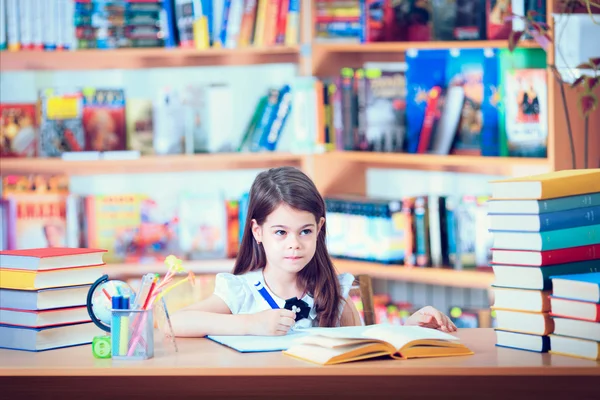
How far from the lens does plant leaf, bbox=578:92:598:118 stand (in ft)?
10.0

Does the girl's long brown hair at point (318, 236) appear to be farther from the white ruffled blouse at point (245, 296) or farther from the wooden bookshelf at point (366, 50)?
the wooden bookshelf at point (366, 50)

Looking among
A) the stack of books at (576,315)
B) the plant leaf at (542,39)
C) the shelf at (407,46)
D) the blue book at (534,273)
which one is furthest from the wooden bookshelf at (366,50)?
the stack of books at (576,315)

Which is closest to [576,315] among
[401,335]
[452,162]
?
[401,335]

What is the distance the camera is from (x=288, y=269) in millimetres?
2283

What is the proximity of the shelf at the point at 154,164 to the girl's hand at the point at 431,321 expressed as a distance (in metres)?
1.98

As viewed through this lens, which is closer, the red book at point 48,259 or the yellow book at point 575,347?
the yellow book at point 575,347

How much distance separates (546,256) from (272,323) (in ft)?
1.91

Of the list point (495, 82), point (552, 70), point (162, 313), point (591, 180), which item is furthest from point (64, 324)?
point (495, 82)

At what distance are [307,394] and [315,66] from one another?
7.91 ft

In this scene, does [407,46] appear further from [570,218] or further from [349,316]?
[570,218]

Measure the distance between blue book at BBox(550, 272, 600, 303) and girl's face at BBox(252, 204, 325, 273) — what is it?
627 millimetres

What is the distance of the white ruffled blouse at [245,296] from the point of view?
2.37 m

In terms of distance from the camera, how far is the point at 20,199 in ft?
13.6

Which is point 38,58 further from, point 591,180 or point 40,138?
point 591,180
